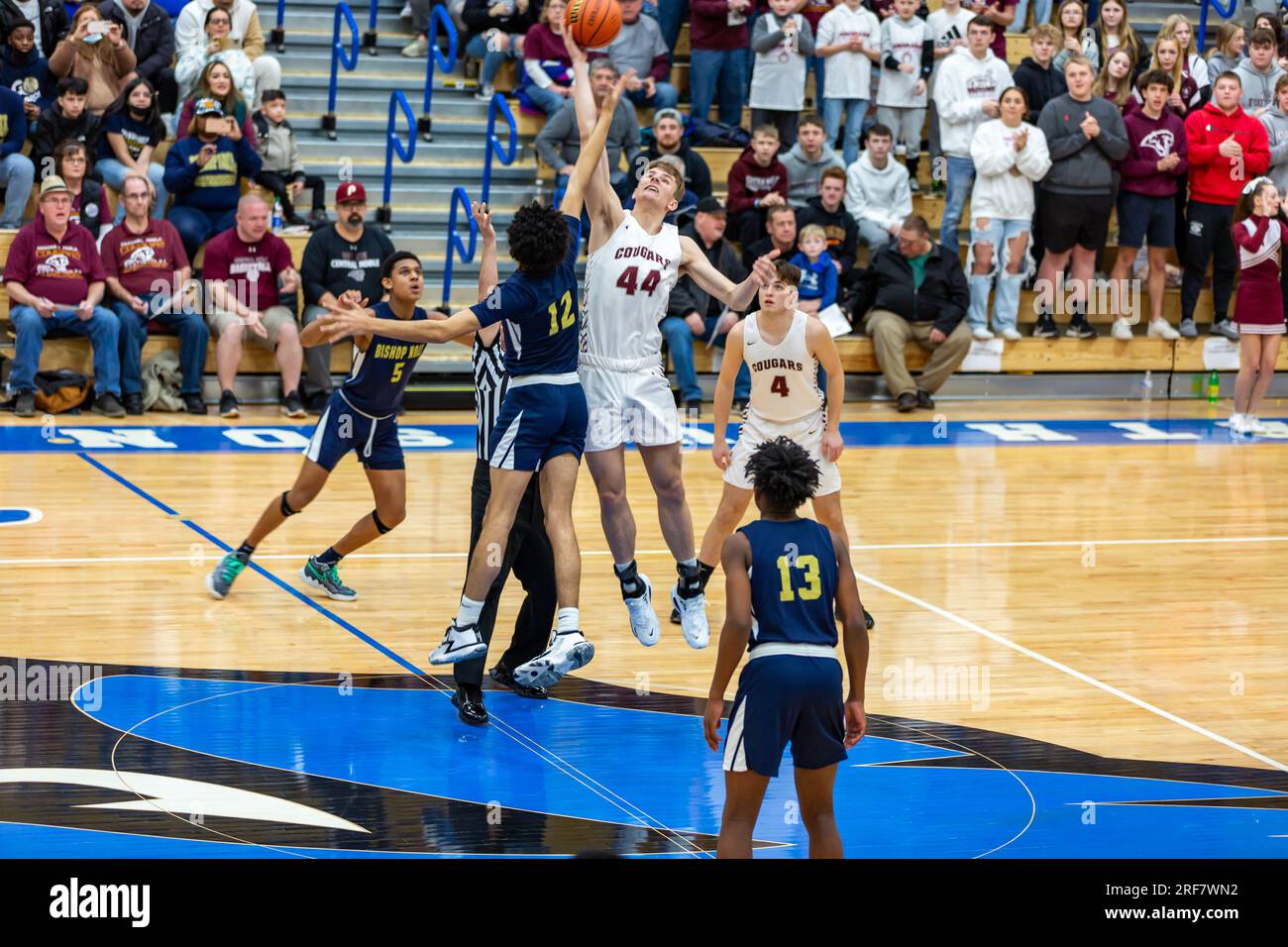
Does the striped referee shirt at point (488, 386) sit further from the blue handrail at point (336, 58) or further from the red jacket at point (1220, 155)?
the red jacket at point (1220, 155)

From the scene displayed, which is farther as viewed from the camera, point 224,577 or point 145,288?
point 145,288

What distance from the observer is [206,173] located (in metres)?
15.6

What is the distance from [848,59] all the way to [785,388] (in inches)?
381

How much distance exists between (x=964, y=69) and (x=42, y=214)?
8.94 metres

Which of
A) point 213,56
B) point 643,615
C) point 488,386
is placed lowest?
point 643,615

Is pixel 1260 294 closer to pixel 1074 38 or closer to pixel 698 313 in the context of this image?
pixel 1074 38

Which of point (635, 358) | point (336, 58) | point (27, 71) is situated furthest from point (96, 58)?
point (635, 358)

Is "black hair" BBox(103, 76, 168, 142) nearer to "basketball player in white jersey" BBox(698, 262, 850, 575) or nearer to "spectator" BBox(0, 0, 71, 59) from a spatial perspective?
"spectator" BBox(0, 0, 71, 59)

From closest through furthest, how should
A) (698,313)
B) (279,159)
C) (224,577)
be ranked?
(224,577) → (698,313) → (279,159)

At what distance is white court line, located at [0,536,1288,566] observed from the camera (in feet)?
33.8

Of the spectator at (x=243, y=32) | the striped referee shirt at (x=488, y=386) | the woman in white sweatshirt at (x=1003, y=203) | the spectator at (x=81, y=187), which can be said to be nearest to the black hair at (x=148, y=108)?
the spectator at (x=81, y=187)
